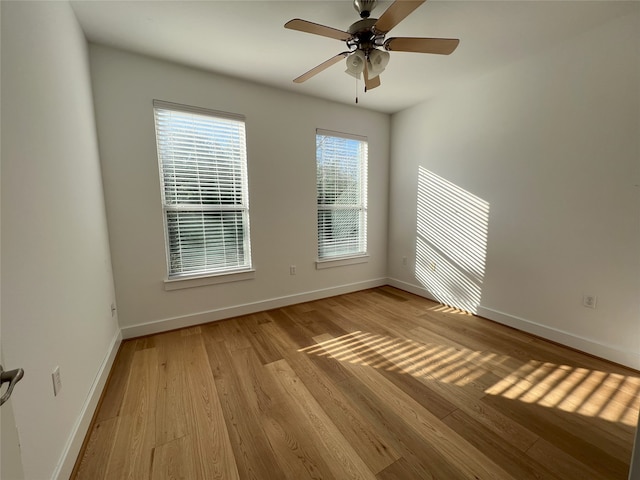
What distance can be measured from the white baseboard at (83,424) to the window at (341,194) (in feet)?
7.93

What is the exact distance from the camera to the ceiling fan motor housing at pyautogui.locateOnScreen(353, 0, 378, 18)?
1.62 meters

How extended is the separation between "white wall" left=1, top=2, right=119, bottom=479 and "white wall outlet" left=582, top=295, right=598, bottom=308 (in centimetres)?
361

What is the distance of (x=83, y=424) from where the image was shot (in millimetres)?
1411

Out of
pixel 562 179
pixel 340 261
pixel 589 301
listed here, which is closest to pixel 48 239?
pixel 340 261

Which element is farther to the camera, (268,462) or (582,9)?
(582,9)

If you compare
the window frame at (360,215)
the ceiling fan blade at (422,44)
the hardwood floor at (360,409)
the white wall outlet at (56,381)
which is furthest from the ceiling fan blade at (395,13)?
the white wall outlet at (56,381)

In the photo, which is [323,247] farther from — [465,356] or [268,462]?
[268,462]

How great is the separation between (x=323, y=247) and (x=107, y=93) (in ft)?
8.96

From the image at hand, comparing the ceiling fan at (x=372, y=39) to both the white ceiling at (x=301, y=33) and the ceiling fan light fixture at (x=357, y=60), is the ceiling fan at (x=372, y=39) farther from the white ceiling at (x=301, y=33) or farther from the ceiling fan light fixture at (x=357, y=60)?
the white ceiling at (x=301, y=33)

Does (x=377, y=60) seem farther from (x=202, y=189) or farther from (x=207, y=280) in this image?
(x=207, y=280)

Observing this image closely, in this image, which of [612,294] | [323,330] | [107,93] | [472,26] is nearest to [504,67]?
[472,26]

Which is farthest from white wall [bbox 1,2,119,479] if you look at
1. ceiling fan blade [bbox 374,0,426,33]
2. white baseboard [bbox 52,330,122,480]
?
ceiling fan blade [bbox 374,0,426,33]

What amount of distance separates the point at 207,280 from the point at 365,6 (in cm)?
274

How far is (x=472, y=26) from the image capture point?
6.40 feet
